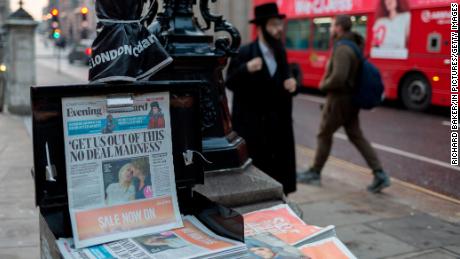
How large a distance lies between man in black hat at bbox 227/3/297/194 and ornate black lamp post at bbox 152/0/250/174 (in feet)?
3.94

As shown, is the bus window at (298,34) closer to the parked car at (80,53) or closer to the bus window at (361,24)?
the bus window at (361,24)

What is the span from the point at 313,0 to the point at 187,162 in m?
16.4

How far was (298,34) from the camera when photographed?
18.8 m

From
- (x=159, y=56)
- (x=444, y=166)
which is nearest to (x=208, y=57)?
(x=159, y=56)

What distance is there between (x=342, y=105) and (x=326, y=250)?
4001 millimetres

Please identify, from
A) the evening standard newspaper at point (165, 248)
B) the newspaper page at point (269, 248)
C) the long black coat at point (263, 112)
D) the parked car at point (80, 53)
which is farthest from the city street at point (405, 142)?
the parked car at point (80, 53)

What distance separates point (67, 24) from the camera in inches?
3570

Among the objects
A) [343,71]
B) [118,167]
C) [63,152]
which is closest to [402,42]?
[343,71]

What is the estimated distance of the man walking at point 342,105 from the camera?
6.02 m

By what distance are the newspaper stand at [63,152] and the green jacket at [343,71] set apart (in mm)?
3924

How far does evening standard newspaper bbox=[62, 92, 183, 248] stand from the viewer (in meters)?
2.01

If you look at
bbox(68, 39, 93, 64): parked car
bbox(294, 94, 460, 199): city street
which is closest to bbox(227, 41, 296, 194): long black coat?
bbox(294, 94, 460, 199): city street

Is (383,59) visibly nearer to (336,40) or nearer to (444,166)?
(444,166)

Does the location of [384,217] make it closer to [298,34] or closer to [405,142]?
[405,142]
